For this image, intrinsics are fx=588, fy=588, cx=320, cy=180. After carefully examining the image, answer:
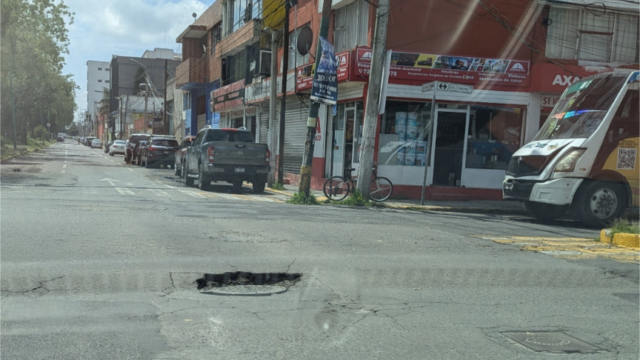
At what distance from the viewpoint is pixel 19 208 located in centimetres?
1109

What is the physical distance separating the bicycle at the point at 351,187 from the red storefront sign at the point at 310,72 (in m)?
3.30

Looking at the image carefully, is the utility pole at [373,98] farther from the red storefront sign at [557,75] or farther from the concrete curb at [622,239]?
the concrete curb at [622,239]

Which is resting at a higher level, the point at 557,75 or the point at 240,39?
the point at 240,39

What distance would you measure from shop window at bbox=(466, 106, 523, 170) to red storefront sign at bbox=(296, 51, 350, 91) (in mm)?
4320

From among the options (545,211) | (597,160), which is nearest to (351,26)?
(545,211)

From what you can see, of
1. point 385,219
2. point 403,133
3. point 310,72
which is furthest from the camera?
point 310,72

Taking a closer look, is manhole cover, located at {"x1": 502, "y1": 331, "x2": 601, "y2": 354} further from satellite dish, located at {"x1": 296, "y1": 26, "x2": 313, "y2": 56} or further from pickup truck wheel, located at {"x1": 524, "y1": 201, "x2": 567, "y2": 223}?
satellite dish, located at {"x1": 296, "y1": 26, "x2": 313, "y2": 56}

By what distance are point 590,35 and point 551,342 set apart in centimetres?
1673

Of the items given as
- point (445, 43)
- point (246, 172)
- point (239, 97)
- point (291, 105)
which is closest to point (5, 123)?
point (239, 97)

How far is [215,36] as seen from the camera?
40.2 metres

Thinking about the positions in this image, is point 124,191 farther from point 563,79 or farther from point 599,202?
point 563,79

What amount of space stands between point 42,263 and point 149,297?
6.11ft

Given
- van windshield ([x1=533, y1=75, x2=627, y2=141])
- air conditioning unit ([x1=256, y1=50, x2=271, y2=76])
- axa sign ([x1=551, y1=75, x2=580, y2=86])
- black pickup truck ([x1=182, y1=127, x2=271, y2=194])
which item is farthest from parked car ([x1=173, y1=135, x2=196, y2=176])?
van windshield ([x1=533, y1=75, x2=627, y2=141])

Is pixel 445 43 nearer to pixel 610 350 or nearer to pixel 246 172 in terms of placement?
pixel 246 172
